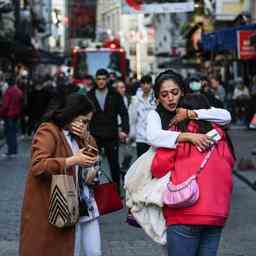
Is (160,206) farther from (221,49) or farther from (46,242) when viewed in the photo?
(221,49)

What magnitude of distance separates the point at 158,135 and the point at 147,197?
38 centimetres

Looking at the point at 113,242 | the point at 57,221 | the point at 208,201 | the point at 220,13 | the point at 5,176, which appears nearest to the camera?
the point at 208,201

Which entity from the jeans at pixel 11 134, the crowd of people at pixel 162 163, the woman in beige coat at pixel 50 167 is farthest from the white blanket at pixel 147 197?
the jeans at pixel 11 134

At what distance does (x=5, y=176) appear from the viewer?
1666 centimetres

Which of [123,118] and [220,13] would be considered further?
[220,13]

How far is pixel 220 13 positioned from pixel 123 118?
27293 mm

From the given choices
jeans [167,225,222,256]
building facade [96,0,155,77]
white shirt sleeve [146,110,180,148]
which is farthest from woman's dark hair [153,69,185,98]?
building facade [96,0,155,77]

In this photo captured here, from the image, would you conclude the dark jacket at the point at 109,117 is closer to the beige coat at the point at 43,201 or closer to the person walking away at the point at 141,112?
the person walking away at the point at 141,112

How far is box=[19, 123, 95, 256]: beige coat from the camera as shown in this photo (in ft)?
19.3

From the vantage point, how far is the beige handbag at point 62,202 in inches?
227

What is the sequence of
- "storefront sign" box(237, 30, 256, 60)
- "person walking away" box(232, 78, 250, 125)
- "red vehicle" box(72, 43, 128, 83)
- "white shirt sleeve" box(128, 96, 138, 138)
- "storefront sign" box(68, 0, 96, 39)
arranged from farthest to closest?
"storefront sign" box(68, 0, 96, 39) < "red vehicle" box(72, 43, 128, 83) < "person walking away" box(232, 78, 250, 125) < "storefront sign" box(237, 30, 256, 60) < "white shirt sleeve" box(128, 96, 138, 138)

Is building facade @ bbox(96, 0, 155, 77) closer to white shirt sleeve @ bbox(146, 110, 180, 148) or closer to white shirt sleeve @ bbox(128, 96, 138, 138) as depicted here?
white shirt sleeve @ bbox(128, 96, 138, 138)

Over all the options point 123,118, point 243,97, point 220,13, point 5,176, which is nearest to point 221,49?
point 243,97

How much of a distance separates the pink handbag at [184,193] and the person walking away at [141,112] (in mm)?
8105
